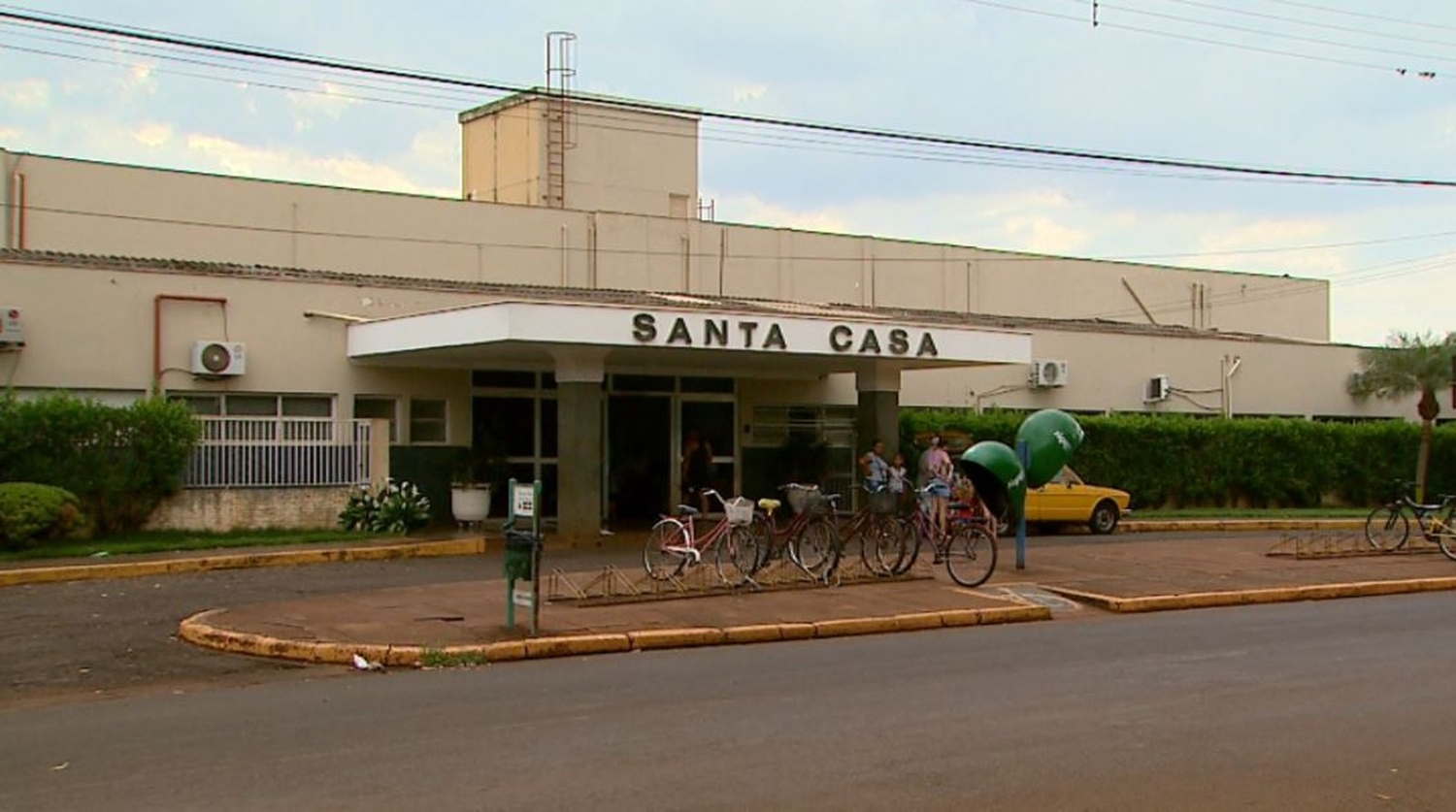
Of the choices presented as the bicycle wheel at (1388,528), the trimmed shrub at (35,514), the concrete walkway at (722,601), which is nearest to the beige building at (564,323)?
the trimmed shrub at (35,514)

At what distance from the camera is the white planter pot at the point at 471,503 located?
25422 mm

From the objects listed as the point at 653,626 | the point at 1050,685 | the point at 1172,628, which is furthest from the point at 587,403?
the point at 1050,685

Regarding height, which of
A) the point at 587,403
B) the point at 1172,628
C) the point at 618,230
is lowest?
the point at 1172,628

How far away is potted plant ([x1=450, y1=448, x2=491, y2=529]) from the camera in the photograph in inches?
1001

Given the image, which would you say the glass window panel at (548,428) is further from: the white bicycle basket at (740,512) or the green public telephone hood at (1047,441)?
the white bicycle basket at (740,512)

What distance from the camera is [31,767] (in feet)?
28.4

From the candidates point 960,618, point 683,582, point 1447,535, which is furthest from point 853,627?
point 1447,535

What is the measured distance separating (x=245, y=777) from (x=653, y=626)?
6.74 metres

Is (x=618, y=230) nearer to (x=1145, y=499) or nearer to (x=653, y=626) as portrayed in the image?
(x=1145, y=499)

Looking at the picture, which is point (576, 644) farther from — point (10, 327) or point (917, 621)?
point (10, 327)

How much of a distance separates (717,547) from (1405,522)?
1236 centimetres

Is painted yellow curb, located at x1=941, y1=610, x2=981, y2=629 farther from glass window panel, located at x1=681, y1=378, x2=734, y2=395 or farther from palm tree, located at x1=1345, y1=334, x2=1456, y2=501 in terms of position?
palm tree, located at x1=1345, y1=334, x2=1456, y2=501

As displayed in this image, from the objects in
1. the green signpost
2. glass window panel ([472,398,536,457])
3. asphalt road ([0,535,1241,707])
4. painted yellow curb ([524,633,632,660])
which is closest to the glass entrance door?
glass window panel ([472,398,536,457])

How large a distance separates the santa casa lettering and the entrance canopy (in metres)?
0.02
